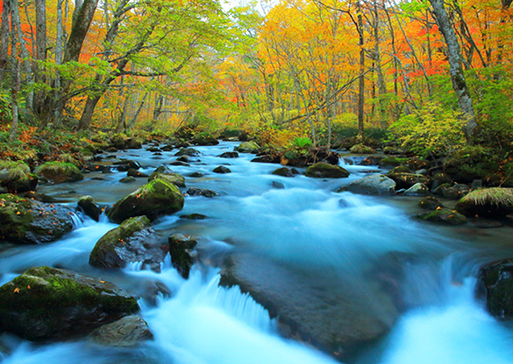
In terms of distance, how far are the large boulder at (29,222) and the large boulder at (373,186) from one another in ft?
20.8

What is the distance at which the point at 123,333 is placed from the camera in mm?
2568

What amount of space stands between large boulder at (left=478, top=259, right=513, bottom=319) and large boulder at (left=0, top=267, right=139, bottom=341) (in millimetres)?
3777

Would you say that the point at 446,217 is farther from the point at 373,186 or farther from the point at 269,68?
the point at 269,68

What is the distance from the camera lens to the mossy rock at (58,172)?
7.60 m

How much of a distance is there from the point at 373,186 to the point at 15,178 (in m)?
8.14

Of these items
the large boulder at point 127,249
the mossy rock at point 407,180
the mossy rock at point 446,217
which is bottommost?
the large boulder at point 127,249

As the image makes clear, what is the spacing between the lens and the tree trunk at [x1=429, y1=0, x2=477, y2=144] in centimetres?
703

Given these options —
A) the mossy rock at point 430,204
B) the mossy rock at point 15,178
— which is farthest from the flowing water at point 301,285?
the mossy rock at point 15,178

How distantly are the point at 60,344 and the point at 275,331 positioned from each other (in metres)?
1.89

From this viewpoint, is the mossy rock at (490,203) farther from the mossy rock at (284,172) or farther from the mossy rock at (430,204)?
the mossy rock at (284,172)

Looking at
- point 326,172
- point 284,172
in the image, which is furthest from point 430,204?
point 284,172

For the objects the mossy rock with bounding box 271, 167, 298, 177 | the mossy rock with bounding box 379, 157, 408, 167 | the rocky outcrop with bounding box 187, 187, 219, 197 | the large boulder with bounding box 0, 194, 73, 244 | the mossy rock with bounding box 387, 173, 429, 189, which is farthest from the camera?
the mossy rock with bounding box 379, 157, 408, 167

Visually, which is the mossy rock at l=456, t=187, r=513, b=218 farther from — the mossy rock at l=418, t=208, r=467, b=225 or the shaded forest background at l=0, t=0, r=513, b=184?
the shaded forest background at l=0, t=0, r=513, b=184

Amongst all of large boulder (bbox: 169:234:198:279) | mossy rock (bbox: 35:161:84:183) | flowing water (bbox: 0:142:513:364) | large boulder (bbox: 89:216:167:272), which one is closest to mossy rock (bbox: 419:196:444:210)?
flowing water (bbox: 0:142:513:364)
